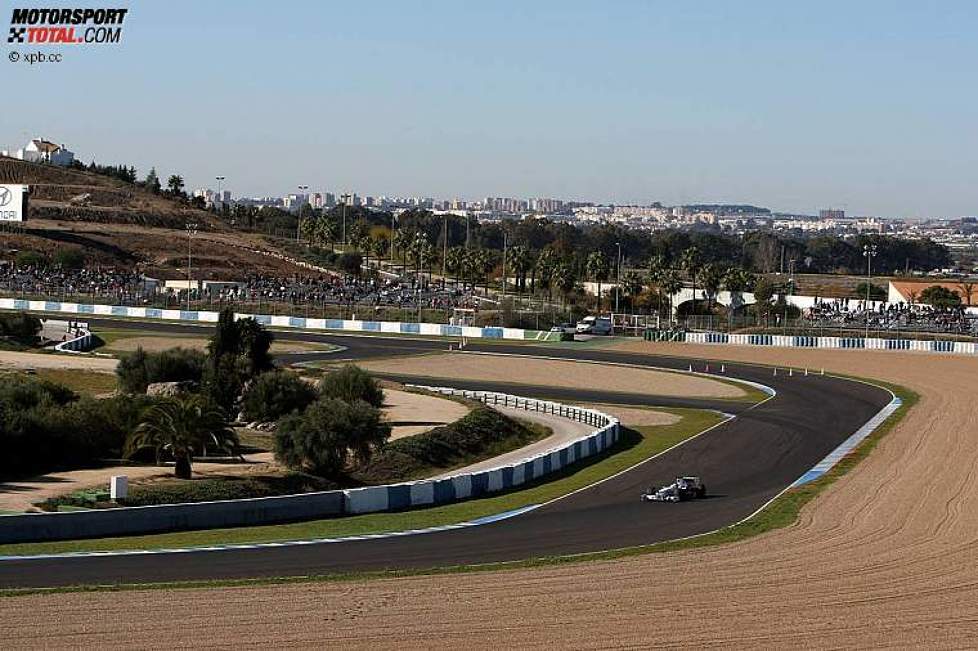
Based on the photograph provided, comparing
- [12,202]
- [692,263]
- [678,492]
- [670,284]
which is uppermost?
[12,202]

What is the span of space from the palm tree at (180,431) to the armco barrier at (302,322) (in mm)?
68849

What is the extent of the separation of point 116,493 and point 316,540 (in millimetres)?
6489

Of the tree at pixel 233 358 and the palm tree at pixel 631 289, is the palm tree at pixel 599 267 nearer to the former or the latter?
the palm tree at pixel 631 289

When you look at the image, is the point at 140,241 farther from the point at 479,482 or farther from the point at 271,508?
the point at 271,508

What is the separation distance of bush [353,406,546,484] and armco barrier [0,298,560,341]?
5203 centimetres

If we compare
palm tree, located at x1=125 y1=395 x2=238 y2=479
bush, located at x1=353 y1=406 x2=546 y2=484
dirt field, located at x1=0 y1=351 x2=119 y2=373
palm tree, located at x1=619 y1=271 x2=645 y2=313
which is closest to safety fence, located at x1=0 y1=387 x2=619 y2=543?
bush, located at x1=353 y1=406 x2=546 y2=484

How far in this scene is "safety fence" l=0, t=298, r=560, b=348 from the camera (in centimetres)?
11106

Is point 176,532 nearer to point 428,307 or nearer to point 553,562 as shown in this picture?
point 553,562

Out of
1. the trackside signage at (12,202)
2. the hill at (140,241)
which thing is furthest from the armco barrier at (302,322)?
the hill at (140,241)

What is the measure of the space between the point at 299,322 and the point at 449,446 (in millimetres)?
66587

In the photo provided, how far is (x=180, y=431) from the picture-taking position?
39.4 metres

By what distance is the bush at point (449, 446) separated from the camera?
148ft

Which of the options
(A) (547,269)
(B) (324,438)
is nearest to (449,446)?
(B) (324,438)

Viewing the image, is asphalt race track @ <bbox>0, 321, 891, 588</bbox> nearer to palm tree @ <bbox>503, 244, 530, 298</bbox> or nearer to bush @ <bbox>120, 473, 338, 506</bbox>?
bush @ <bbox>120, 473, 338, 506</bbox>
